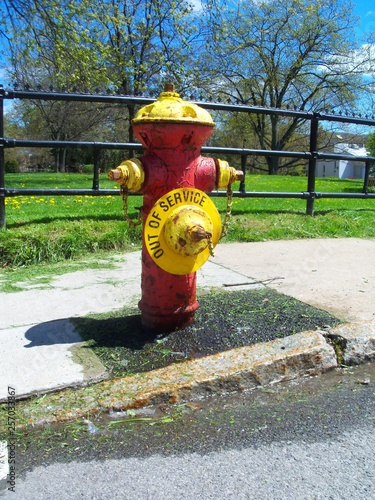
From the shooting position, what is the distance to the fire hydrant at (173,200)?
2820 millimetres

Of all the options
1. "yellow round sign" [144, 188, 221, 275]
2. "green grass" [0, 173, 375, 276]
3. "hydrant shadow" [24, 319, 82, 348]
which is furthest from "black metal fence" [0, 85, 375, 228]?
"yellow round sign" [144, 188, 221, 275]

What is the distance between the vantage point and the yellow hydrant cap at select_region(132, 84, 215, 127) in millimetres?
2838

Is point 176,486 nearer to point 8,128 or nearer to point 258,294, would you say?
point 258,294

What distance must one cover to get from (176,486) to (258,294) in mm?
2215

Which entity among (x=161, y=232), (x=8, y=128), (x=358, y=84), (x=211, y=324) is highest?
(x=358, y=84)

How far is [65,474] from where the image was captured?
1.97 metres

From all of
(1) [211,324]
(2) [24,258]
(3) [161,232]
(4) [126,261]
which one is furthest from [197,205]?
(2) [24,258]

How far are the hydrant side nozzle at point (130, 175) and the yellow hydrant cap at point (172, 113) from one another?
0.24 meters

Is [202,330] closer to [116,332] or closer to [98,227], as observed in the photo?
[116,332]

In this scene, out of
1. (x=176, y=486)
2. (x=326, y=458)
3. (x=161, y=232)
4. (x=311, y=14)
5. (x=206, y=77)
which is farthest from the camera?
(x=311, y=14)

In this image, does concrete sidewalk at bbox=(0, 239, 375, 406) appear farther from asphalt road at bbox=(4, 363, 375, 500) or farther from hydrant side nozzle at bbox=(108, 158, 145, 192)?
hydrant side nozzle at bbox=(108, 158, 145, 192)

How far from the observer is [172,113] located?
9.34ft

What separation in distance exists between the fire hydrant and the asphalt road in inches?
28.4

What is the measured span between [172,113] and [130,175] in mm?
414
